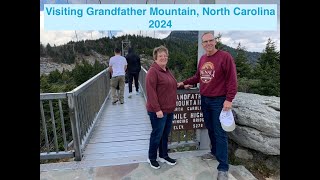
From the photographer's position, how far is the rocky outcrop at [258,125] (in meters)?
2.80

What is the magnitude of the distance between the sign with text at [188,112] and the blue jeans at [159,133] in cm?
33

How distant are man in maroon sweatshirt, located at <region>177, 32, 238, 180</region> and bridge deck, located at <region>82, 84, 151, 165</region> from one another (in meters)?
0.91

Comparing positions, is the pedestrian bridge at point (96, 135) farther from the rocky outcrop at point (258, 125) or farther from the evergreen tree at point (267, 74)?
the evergreen tree at point (267, 74)

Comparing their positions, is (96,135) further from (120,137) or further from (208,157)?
(208,157)

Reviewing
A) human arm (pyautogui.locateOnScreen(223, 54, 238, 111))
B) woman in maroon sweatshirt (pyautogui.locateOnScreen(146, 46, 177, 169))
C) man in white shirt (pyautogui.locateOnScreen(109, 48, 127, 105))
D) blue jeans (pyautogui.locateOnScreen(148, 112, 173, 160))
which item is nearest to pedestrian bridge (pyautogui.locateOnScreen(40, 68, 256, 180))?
blue jeans (pyautogui.locateOnScreen(148, 112, 173, 160))

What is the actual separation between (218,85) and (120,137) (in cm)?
188

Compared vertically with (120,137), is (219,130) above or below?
above

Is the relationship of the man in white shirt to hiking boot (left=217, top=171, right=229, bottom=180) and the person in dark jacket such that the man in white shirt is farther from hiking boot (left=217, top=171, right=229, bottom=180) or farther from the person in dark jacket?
hiking boot (left=217, top=171, right=229, bottom=180)

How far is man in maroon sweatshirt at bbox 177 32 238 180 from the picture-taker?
233cm

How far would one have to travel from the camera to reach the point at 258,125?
9.36ft

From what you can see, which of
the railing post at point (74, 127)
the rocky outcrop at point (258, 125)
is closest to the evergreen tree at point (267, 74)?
the rocky outcrop at point (258, 125)

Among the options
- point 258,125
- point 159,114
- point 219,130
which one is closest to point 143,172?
point 159,114
